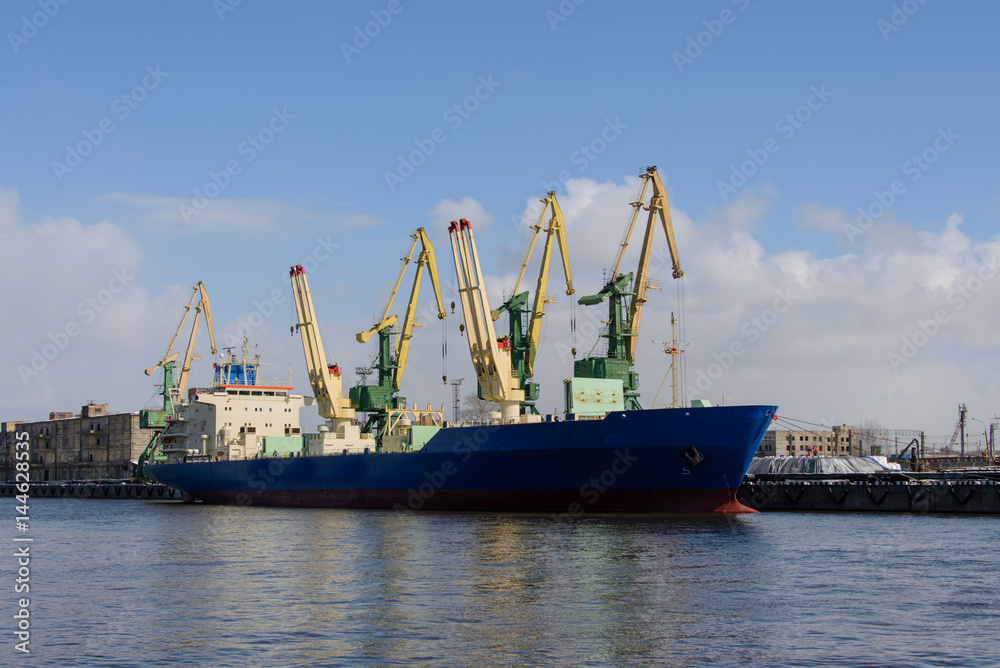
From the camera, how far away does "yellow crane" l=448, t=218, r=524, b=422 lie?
45.8m

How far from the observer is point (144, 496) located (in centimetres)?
8038

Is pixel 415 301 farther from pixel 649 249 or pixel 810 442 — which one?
Answer: pixel 810 442

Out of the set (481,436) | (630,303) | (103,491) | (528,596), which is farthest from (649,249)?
(103,491)

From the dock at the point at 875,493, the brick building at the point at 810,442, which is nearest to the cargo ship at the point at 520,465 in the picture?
the dock at the point at 875,493

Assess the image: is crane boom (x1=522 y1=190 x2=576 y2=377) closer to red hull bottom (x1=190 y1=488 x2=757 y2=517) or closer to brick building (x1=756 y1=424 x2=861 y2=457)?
red hull bottom (x1=190 y1=488 x2=757 y2=517)

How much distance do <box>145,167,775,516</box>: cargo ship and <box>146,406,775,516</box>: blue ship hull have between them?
0.18ft

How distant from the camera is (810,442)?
125 metres

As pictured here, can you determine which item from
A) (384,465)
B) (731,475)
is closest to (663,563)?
(731,475)

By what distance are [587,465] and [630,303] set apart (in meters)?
17.4

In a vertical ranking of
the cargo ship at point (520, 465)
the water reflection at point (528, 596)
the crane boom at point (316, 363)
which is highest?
the crane boom at point (316, 363)

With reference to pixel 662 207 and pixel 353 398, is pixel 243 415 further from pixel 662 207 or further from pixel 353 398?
pixel 662 207

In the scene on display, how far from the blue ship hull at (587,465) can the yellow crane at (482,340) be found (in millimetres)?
3959

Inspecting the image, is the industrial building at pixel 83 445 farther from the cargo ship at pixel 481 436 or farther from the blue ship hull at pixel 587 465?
the blue ship hull at pixel 587 465

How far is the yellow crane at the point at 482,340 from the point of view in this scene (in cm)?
4578
